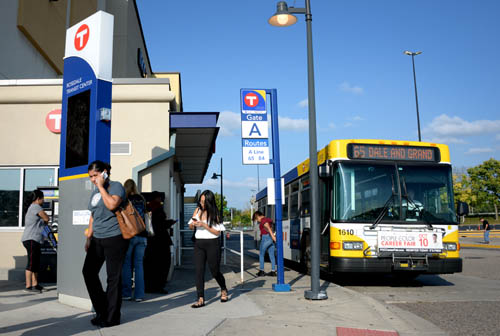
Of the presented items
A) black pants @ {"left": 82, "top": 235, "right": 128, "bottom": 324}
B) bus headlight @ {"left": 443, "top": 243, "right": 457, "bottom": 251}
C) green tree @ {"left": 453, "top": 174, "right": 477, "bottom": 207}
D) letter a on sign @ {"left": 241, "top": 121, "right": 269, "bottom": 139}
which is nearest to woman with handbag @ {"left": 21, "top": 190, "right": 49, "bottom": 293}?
black pants @ {"left": 82, "top": 235, "right": 128, "bottom": 324}

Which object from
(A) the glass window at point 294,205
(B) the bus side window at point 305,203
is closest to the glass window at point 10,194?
(B) the bus side window at point 305,203

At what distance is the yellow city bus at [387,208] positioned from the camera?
31.0 feet

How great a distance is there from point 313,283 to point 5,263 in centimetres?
699

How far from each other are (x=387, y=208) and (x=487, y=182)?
213ft

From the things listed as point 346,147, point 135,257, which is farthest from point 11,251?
point 346,147

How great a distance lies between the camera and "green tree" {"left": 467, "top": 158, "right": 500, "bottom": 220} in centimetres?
6644

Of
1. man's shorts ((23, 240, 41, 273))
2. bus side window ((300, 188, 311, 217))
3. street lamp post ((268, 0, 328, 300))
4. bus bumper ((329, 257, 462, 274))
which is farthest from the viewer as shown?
bus side window ((300, 188, 311, 217))

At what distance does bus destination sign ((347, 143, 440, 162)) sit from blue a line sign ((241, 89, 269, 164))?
217cm

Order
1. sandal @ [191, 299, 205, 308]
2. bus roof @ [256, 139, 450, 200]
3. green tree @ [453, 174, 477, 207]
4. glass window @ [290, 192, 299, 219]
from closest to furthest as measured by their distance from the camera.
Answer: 1. sandal @ [191, 299, 205, 308]
2. bus roof @ [256, 139, 450, 200]
3. glass window @ [290, 192, 299, 219]
4. green tree @ [453, 174, 477, 207]

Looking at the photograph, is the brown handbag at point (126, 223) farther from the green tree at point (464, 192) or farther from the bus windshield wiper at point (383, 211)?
the green tree at point (464, 192)

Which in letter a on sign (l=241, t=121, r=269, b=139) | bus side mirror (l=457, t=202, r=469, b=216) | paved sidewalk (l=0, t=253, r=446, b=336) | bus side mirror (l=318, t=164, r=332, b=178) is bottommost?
paved sidewalk (l=0, t=253, r=446, b=336)

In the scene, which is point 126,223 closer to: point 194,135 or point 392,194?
point 392,194

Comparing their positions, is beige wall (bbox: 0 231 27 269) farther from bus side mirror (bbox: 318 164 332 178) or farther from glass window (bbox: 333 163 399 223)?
glass window (bbox: 333 163 399 223)

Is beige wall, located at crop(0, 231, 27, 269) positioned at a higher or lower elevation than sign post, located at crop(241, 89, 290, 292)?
lower
